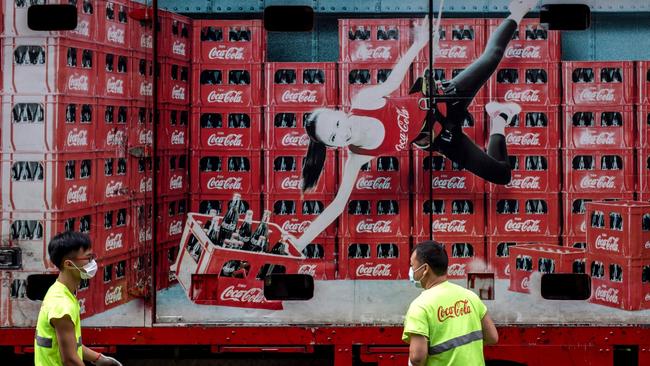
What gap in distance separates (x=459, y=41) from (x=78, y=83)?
8.08 ft

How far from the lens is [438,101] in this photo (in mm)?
5039

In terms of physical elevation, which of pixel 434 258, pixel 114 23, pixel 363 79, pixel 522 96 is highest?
pixel 114 23

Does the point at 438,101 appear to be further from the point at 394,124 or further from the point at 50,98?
the point at 50,98

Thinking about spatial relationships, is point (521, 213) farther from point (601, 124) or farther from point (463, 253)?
point (601, 124)

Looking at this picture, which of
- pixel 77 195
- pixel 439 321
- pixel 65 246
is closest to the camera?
pixel 439 321

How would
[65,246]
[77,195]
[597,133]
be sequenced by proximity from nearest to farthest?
[65,246] < [77,195] < [597,133]

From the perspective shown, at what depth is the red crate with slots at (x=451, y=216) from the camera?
200 inches

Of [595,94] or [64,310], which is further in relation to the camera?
[595,94]

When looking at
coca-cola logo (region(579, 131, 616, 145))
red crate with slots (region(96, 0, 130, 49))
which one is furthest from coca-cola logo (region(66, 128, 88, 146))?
coca-cola logo (region(579, 131, 616, 145))

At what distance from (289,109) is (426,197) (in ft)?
3.49

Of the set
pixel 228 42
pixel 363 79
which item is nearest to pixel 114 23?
pixel 228 42

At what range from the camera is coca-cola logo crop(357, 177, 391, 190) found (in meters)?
5.03

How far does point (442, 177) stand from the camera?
505 cm

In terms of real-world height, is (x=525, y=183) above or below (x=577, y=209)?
above
